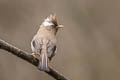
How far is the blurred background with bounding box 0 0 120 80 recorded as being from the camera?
13.1 meters

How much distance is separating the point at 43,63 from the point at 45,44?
1.70 feet

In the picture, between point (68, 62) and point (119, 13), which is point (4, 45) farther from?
point (119, 13)

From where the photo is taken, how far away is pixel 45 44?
20.8 ft

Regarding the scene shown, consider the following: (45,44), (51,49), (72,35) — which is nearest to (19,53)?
(51,49)

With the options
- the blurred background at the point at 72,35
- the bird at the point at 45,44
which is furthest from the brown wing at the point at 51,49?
the blurred background at the point at 72,35

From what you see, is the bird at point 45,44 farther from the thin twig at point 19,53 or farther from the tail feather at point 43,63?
the thin twig at point 19,53

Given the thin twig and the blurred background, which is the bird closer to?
the thin twig

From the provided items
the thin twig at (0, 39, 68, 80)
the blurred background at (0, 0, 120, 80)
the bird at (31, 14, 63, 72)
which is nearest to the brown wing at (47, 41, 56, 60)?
the bird at (31, 14, 63, 72)

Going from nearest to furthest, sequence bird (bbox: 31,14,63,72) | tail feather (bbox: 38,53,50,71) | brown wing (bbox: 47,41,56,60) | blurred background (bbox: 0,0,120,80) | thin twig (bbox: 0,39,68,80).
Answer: thin twig (bbox: 0,39,68,80)
tail feather (bbox: 38,53,50,71)
bird (bbox: 31,14,63,72)
brown wing (bbox: 47,41,56,60)
blurred background (bbox: 0,0,120,80)

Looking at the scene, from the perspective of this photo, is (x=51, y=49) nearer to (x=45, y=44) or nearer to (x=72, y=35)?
(x=45, y=44)

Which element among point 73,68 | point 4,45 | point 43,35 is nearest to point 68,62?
point 73,68

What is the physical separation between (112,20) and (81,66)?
1583 mm

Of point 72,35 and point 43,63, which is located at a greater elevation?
point 43,63

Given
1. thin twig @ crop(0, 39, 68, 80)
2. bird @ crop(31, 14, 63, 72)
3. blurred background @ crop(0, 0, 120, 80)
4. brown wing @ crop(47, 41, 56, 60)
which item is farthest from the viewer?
blurred background @ crop(0, 0, 120, 80)
